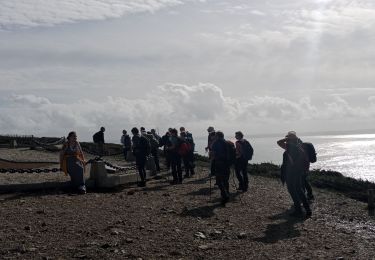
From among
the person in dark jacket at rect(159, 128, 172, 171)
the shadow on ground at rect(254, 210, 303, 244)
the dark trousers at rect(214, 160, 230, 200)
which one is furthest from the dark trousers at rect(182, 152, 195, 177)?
the shadow on ground at rect(254, 210, 303, 244)

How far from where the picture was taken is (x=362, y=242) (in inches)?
420

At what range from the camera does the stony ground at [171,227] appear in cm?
903

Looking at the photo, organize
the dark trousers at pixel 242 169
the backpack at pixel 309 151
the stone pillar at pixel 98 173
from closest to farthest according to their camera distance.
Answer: the backpack at pixel 309 151 → the stone pillar at pixel 98 173 → the dark trousers at pixel 242 169

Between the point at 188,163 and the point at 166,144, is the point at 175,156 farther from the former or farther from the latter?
the point at 188,163

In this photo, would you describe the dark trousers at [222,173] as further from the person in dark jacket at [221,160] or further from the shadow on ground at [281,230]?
the shadow on ground at [281,230]

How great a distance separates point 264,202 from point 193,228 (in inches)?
189

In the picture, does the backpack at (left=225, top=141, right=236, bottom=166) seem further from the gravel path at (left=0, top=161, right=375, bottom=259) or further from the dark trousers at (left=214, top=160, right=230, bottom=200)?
the gravel path at (left=0, top=161, right=375, bottom=259)

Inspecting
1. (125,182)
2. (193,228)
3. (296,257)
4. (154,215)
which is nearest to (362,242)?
(296,257)

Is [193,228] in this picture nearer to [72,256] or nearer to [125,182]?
[72,256]

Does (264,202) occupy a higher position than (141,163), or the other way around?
(141,163)

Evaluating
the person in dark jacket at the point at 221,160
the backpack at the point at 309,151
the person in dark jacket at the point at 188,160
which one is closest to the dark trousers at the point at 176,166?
the person in dark jacket at the point at 188,160

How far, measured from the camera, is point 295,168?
12680 mm

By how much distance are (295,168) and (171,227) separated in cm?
359

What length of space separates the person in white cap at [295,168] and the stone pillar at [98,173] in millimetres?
5641
